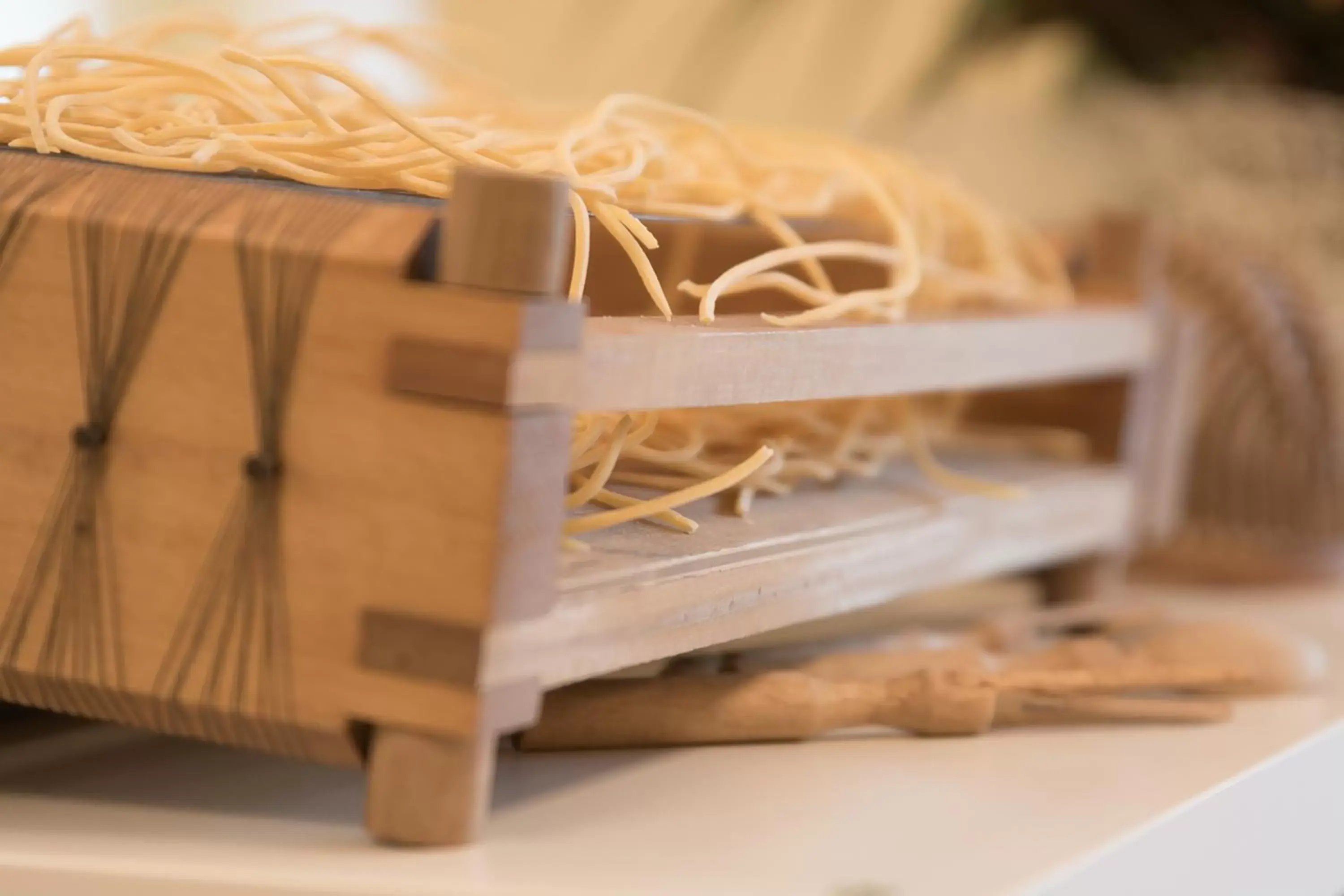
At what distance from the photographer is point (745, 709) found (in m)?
0.57

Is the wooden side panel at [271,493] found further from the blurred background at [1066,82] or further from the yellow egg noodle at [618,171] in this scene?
the blurred background at [1066,82]

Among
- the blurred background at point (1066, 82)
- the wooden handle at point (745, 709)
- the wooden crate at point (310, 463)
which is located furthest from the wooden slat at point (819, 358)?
the blurred background at point (1066, 82)

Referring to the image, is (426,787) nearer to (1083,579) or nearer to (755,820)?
(755,820)

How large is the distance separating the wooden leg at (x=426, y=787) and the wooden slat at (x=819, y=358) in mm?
99

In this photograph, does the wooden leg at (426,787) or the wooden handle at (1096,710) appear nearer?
the wooden leg at (426,787)

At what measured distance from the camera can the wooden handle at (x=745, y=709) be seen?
0.55 metres

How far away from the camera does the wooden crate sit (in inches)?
16.3

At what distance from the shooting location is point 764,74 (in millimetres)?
1540

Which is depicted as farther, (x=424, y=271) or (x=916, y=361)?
(x=916, y=361)

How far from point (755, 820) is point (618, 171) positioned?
209 millimetres

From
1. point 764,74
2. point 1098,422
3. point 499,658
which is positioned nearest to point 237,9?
point 764,74

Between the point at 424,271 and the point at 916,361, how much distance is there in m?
0.25

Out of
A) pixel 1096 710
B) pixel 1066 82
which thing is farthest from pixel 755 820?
pixel 1066 82

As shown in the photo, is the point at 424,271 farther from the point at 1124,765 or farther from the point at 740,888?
the point at 1124,765
